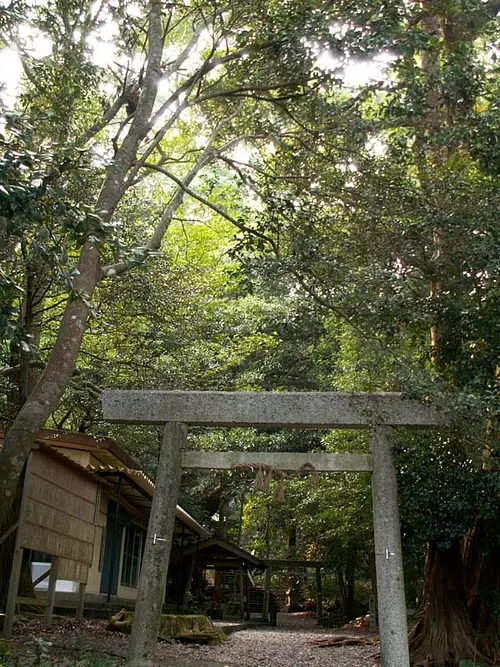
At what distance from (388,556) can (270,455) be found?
6.98ft

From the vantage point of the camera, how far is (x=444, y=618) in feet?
33.2

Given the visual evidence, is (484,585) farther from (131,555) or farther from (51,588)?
(131,555)

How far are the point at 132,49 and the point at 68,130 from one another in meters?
2.55

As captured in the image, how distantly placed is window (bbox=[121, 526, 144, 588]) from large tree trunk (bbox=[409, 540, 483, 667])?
928 cm

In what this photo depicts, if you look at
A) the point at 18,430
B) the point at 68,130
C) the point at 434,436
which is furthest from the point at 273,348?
the point at 18,430

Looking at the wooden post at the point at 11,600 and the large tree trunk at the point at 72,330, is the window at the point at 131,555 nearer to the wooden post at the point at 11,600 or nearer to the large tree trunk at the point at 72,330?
the large tree trunk at the point at 72,330

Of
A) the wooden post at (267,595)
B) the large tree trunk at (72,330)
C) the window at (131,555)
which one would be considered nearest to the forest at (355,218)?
the large tree trunk at (72,330)

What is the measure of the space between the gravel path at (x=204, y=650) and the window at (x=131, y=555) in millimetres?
4159

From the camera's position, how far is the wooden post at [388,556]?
26.9 feet

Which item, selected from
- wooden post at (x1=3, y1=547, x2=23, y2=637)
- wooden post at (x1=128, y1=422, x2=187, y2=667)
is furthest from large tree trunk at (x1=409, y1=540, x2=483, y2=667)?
wooden post at (x1=3, y1=547, x2=23, y2=637)

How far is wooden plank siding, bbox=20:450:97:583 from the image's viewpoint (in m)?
8.77

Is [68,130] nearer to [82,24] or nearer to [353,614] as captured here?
[82,24]

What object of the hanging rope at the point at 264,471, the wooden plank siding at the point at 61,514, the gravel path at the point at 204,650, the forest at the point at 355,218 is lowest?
the gravel path at the point at 204,650

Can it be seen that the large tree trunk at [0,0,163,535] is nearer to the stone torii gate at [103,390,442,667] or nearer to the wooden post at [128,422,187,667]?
the stone torii gate at [103,390,442,667]
